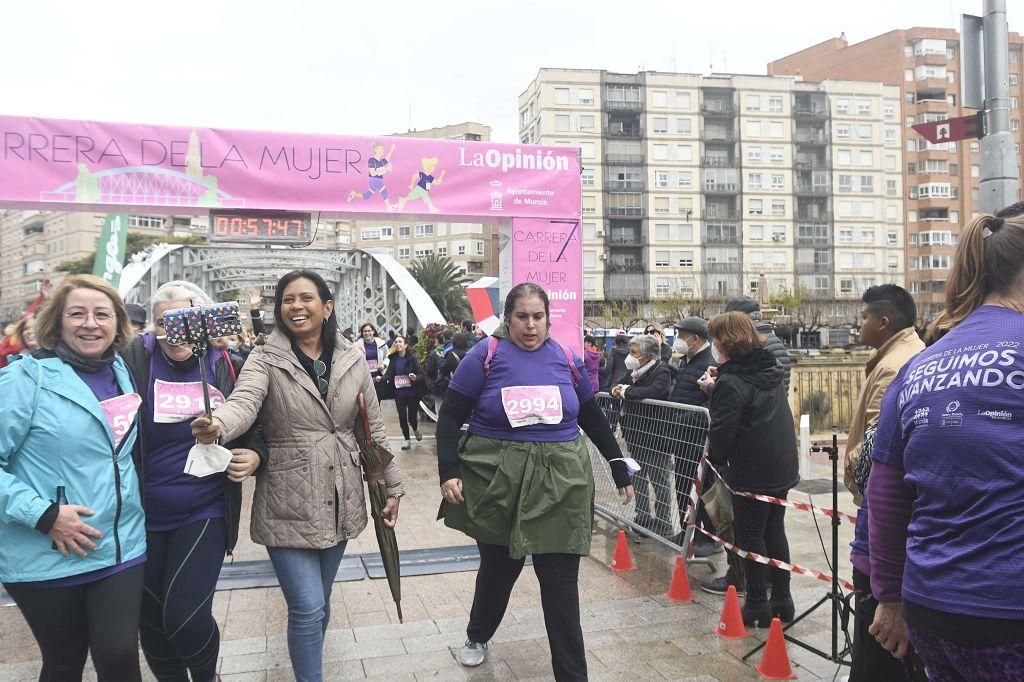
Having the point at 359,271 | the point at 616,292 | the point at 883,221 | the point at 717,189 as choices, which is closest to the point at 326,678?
the point at 359,271

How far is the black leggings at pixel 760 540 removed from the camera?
4.65m

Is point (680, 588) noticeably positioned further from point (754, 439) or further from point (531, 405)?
point (531, 405)

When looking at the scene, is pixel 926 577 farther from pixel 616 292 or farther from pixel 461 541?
pixel 616 292

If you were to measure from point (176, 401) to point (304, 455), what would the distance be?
561 mm

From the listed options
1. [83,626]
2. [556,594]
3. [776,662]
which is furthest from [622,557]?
[83,626]

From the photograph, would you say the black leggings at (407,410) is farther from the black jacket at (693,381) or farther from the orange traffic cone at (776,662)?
the orange traffic cone at (776,662)

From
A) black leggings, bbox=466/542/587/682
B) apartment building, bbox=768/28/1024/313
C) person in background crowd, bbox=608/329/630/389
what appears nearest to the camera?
black leggings, bbox=466/542/587/682

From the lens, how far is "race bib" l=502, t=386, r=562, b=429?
3784 mm

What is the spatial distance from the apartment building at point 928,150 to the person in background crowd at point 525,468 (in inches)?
3029

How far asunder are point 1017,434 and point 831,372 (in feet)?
38.5

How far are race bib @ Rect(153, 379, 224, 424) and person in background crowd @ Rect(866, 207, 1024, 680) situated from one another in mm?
2545

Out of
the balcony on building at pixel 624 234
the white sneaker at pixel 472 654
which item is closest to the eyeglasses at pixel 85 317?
the white sneaker at pixel 472 654

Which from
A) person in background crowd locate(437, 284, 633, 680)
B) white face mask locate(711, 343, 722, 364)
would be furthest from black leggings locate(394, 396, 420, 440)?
person in background crowd locate(437, 284, 633, 680)

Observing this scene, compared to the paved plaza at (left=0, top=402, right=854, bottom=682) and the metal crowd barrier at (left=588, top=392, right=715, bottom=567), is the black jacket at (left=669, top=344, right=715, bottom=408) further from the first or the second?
the paved plaza at (left=0, top=402, right=854, bottom=682)
